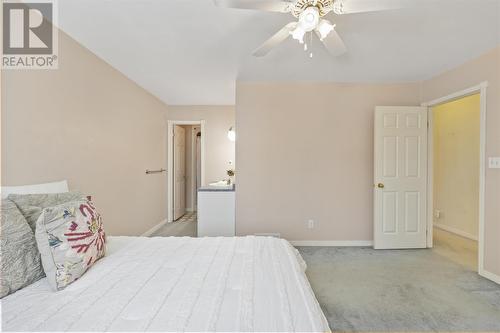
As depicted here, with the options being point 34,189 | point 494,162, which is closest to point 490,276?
point 494,162

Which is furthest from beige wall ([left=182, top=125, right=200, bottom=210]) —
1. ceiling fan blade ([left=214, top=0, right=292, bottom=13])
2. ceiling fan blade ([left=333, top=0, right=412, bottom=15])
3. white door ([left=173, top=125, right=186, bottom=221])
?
ceiling fan blade ([left=333, top=0, right=412, bottom=15])

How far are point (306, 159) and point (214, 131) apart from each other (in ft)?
7.42

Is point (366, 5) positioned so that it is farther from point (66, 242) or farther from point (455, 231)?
point (455, 231)

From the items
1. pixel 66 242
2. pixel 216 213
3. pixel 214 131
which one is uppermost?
pixel 214 131

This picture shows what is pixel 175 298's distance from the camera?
3.19 ft

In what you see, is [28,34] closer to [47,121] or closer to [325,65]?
[47,121]

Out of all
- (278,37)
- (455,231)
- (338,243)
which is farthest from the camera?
(455,231)

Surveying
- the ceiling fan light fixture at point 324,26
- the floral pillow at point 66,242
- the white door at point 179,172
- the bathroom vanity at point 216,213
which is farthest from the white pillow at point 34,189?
the white door at point 179,172

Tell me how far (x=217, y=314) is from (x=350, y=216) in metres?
3.01

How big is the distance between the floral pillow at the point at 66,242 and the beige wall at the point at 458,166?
4722 millimetres

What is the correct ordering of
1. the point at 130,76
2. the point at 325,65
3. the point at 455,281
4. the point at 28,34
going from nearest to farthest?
the point at 28,34, the point at 455,281, the point at 325,65, the point at 130,76

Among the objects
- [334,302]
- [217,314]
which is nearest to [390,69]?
[334,302]

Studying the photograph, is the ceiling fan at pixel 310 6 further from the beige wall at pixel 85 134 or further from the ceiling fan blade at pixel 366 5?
the beige wall at pixel 85 134

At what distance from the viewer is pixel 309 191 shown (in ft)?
11.2
